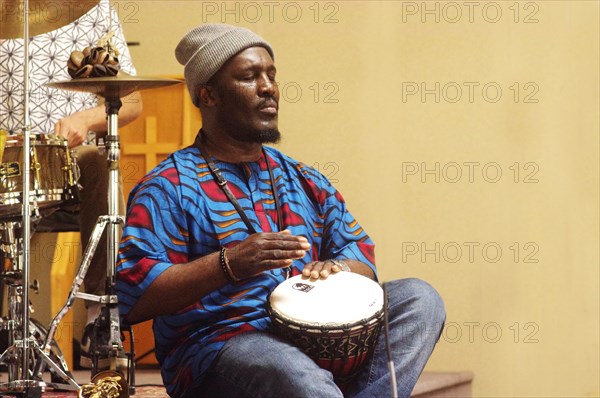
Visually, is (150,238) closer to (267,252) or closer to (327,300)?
(267,252)

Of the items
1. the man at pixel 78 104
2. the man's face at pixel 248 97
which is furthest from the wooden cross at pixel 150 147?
the man's face at pixel 248 97

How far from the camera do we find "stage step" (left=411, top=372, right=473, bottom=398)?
164 inches

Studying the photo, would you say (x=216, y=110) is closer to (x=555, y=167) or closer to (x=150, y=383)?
(x=150, y=383)

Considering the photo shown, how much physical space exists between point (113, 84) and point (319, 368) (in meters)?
1.78

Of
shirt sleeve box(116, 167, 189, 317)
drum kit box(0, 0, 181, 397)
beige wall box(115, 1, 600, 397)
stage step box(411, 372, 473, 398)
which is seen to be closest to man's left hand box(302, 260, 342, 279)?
shirt sleeve box(116, 167, 189, 317)

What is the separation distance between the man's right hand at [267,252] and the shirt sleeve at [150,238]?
205 mm

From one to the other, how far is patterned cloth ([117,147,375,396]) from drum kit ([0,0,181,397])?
3.68 ft

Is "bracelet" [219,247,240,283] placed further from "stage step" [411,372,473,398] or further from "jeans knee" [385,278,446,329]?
"stage step" [411,372,473,398]

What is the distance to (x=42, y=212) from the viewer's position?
4086 mm

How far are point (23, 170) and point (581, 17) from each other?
9.40ft

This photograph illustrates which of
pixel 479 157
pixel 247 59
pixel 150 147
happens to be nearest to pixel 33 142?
pixel 150 147

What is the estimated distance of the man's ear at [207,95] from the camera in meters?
2.83

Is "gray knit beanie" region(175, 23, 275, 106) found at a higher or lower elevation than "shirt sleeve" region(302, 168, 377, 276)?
higher

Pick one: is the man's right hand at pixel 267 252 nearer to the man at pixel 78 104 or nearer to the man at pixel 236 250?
the man at pixel 236 250
